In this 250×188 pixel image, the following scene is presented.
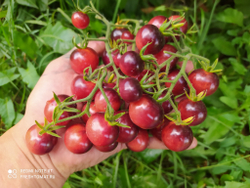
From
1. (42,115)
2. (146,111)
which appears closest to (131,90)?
(146,111)

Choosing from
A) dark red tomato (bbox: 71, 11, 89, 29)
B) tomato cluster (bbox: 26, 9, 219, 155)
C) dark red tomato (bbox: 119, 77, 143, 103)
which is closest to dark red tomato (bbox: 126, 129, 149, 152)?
tomato cluster (bbox: 26, 9, 219, 155)

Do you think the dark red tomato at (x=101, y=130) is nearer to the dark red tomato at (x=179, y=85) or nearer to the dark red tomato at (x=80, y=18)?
the dark red tomato at (x=179, y=85)

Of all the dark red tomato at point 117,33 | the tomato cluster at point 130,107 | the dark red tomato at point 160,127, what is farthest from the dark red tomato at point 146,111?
the dark red tomato at point 117,33

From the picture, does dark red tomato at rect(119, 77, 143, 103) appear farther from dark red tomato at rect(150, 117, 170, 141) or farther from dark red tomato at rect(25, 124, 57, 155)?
dark red tomato at rect(25, 124, 57, 155)

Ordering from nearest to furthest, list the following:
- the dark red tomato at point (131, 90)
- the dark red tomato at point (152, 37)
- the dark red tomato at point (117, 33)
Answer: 1. the dark red tomato at point (131, 90)
2. the dark red tomato at point (152, 37)
3. the dark red tomato at point (117, 33)

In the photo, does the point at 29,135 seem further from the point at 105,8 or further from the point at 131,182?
the point at 105,8

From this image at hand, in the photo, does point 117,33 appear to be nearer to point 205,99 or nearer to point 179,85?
point 179,85
